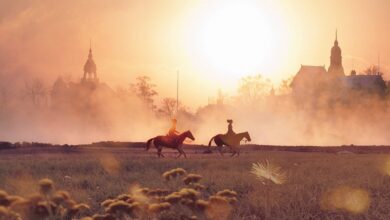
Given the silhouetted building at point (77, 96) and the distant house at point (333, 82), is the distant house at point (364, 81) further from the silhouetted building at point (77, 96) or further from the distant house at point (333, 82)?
the silhouetted building at point (77, 96)

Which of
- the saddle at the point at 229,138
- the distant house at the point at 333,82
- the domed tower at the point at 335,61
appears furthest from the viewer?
the domed tower at the point at 335,61

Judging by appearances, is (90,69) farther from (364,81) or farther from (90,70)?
(364,81)

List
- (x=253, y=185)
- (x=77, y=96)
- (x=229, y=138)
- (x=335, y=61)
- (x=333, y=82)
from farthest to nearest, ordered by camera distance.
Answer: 1. (x=335, y=61)
2. (x=77, y=96)
3. (x=333, y=82)
4. (x=229, y=138)
5. (x=253, y=185)

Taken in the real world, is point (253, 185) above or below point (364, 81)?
below

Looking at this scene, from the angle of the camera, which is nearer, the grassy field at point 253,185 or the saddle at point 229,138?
the grassy field at point 253,185

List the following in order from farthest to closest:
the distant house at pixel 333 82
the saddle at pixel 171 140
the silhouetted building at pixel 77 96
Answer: the silhouetted building at pixel 77 96, the distant house at pixel 333 82, the saddle at pixel 171 140

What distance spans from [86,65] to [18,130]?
34290mm

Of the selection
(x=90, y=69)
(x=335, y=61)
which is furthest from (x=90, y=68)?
(x=335, y=61)

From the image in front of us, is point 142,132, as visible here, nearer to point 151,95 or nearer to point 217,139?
point 151,95

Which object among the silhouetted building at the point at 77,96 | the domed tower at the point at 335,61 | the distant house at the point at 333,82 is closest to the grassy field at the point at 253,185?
the distant house at the point at 333,82

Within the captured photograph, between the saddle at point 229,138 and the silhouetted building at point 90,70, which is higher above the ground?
the silhouetted building at point 90,70

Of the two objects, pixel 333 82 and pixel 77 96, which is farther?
pixel 77 96

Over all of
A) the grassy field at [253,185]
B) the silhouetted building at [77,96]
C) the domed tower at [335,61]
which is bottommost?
the grassy field at [253,185]

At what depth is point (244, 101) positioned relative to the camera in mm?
104188
